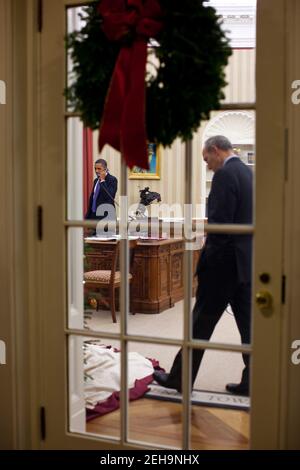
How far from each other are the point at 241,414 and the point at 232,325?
15.9 inches

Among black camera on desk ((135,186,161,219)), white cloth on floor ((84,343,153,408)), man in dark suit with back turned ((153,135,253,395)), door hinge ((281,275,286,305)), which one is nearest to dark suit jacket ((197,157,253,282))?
man in dark suit with back turned ((153,135,253,395))

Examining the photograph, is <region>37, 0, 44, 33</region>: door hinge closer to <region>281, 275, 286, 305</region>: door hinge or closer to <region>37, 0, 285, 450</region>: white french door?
<region>37, 0, 285, 450</region>: white french door

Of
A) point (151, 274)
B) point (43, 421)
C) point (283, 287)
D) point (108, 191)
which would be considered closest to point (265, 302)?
point (283, 287)

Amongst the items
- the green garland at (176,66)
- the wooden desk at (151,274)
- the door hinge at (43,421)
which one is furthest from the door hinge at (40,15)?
the wooden desk at (151,274)

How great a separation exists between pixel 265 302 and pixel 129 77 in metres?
0.93

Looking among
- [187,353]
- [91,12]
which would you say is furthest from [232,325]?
[91,12]

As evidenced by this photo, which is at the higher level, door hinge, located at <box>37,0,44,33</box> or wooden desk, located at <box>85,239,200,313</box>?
door hinge, located at <box>37,0,44,33</box>

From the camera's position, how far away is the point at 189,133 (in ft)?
6.37

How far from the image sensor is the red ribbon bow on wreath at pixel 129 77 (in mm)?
Answer: 1920

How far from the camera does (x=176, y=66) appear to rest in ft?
6.12

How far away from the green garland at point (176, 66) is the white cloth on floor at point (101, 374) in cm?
102

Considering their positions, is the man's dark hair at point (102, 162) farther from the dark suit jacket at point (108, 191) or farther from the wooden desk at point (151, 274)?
the wooden desk at point (151, 274)

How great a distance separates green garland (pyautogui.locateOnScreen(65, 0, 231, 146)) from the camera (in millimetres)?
1858

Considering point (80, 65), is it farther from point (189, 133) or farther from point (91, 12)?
point (189, 133)
